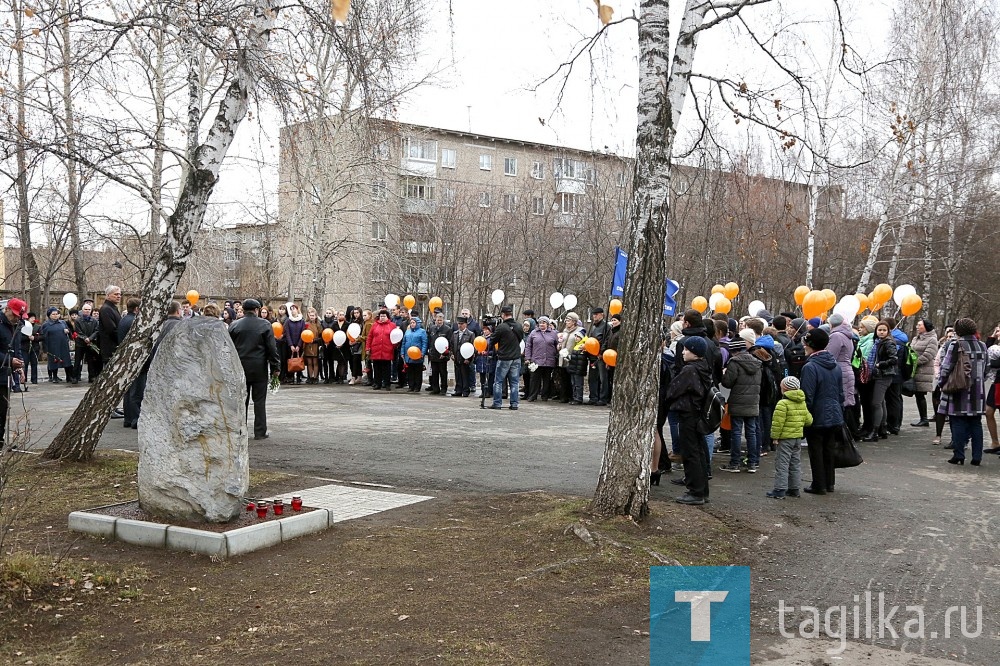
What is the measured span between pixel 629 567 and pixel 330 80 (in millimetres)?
21260

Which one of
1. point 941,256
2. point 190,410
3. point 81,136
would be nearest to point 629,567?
point 190,410

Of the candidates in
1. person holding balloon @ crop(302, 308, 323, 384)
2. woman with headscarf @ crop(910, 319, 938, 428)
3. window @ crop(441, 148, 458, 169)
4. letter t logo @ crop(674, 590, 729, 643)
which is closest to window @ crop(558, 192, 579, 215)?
person holding balloon @ crop(302, 308, 323, 384)

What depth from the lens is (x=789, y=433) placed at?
8.54 metres

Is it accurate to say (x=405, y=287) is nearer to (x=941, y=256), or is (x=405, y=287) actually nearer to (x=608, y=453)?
(x=941, y=256)

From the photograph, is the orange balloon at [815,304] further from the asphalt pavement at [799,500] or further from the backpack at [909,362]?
the asphalt pavement at [799,500]

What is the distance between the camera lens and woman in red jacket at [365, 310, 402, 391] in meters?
20.2

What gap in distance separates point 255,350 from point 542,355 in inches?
317

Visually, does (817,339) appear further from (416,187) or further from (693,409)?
(416,187)

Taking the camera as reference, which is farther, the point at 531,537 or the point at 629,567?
the point at 531,537

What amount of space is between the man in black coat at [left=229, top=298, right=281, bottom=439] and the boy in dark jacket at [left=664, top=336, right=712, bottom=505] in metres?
6.32

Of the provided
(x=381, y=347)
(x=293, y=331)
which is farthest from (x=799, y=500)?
(x=293, y=331)

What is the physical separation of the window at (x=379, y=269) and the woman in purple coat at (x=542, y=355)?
1689 cm

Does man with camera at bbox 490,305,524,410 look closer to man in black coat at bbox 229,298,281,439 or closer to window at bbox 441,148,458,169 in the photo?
man in black coat at bbox 229,298,281,439

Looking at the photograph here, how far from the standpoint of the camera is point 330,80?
947 inches
